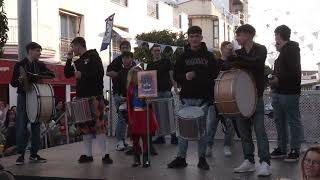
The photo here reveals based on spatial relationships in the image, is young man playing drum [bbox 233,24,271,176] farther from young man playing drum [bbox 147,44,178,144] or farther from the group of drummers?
young man playing drum [bbox 147,44,178,144]

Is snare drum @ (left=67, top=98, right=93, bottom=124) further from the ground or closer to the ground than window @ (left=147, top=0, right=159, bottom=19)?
closer to the ground

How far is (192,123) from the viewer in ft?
23.6

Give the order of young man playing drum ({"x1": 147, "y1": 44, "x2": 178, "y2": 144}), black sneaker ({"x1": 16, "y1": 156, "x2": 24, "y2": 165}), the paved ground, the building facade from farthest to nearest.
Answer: the building facade
young man playing drum ({"x1": 147, "y1": 44, "x2": 178, "y2": 144})
black sneaker ({"x1": 16, "y1": 156, "x2": 24, "y2": 165})
the paved ground

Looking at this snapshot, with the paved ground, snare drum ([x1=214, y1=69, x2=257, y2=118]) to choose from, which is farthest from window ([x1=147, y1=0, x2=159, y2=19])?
snare drum ([x1=214, y1=69, x2=257, y2=118])

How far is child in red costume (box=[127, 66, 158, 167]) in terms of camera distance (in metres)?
7.86

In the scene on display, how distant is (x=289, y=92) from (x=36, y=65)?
3813mm

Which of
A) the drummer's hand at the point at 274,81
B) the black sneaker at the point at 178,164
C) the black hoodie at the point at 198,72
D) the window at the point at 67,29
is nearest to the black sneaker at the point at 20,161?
the black sneaker at the point at 178,164

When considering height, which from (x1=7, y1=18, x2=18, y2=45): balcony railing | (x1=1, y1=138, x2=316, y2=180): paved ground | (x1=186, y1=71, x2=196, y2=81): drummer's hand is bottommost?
(x1=1, y1=138, x2=316, y2=180): paved ground

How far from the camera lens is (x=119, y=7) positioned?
113 feet

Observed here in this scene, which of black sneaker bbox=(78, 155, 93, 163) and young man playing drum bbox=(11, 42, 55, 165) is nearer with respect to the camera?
young man playing drum bbox=(11, 42, 55, 165)

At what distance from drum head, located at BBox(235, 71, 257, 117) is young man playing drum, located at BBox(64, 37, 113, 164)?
2.51 metres

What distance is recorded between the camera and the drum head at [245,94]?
6637mm

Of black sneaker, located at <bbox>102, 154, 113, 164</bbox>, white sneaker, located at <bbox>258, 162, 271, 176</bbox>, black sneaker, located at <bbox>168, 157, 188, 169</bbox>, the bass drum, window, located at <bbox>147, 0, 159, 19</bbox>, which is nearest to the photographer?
white sneaker, located at <bbox>258, 162, 271, 176</bbox>

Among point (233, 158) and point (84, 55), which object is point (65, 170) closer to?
point (84, 55)
